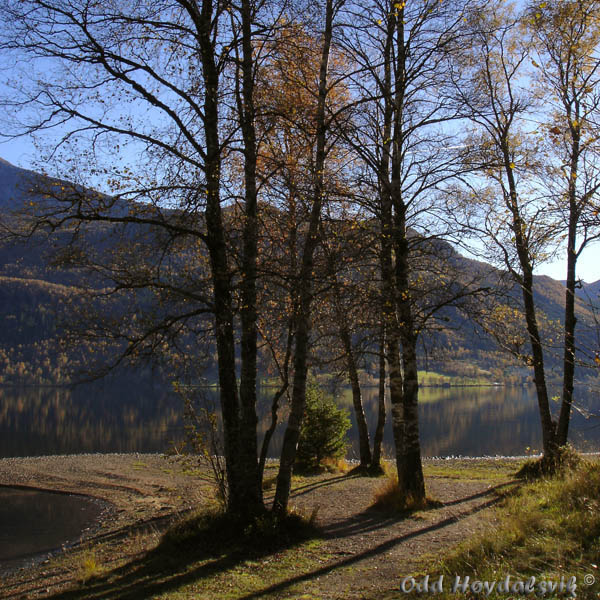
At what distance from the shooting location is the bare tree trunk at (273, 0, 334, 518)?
895 cm

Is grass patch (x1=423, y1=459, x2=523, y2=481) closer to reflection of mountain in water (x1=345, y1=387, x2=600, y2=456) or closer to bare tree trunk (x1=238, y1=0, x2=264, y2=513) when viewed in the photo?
reflection of mountain in water (x1=345, y1=387, x2=600, y2=456)

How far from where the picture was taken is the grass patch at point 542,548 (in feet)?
16.2

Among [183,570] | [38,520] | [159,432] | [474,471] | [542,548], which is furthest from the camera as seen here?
[159,432]

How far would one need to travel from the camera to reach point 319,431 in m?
19.3

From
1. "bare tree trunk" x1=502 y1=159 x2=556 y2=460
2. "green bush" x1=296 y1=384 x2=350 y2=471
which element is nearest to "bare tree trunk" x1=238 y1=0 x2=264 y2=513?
"bare tree trunk" x1=502 y1=159 x2=556 y2=460

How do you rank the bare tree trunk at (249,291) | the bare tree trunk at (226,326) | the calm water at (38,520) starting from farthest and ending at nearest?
the calm water at (38,520) → the bare tree trunk at (249,291) → the bare tree trunk at (226,326)

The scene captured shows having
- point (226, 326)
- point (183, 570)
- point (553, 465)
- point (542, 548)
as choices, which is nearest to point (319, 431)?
point (553, 465)

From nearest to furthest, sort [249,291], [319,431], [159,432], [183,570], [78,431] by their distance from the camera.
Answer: [183,570] < [249,291] < [319,431] < [159,432] < [78,431]

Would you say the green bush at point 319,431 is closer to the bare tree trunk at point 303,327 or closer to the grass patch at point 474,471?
the grass patch at point 474,471

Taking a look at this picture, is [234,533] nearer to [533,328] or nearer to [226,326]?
[226,326]

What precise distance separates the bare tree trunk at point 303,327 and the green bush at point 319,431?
30.7ft

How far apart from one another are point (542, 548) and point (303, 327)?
4.93 meters

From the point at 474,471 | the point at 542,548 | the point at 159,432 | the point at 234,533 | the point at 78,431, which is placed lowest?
the point at 159,432

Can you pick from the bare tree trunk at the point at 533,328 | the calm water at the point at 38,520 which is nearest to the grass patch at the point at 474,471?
the bare tree trunk at the point at 533,328
